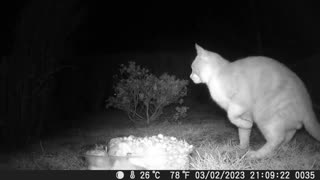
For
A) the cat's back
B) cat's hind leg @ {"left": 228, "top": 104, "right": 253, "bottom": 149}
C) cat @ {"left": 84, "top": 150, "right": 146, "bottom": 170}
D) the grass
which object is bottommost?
the grass

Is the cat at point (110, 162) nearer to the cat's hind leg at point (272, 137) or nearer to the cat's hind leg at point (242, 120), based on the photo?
the cat's hind leg at point (242, 120)

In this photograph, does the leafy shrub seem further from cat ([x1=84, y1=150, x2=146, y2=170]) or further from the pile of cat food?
cat ([x1=84, y1=150, x2=146, y2=170])

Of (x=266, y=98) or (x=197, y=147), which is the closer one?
(x=266, y=98)

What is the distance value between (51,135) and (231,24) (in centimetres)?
786

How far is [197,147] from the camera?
19.2ft

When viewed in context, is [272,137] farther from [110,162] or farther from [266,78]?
[110,162]

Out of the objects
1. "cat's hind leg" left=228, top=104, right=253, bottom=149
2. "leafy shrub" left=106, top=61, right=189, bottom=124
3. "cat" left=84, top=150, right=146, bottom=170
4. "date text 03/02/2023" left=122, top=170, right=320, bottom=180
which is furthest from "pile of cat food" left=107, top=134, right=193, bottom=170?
"leafy shrub" left=106, top=61, right=189, bottom=124

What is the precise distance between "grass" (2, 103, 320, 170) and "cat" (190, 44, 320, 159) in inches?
11.4

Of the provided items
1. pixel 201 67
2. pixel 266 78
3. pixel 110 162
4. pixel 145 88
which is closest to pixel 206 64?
pixel 201 67

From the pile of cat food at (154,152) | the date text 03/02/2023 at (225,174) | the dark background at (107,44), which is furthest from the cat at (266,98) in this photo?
the dark background at (107,44)

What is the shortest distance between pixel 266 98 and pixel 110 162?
79.8 inches

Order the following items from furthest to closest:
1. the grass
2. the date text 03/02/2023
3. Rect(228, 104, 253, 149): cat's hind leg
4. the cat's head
Answer: the cat's head → Rect(228, 104, 253, 149): cat's hind leg → the grass → the date text 03/02/2023

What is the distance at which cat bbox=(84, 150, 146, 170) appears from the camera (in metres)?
4.52

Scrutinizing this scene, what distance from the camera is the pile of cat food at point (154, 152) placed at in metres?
4.44
